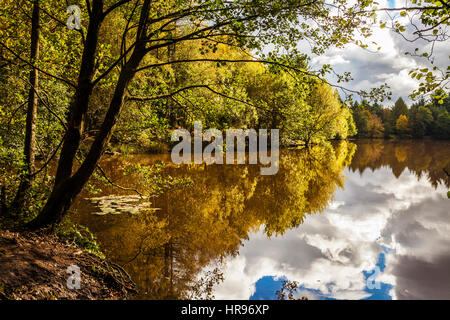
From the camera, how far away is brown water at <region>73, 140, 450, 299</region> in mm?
5457

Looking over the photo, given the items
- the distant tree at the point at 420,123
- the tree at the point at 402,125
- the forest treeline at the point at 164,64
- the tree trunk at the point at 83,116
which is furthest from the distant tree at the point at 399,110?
the tree trunk at the point at 83,116

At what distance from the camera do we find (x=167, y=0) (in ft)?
16.5

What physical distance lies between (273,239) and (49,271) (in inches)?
221

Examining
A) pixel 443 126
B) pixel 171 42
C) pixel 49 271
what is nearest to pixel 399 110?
pixel 443 126

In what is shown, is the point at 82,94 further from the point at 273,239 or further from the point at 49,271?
the point at 273,239

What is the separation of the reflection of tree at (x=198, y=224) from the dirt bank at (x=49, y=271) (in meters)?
0.62

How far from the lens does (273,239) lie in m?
7.76

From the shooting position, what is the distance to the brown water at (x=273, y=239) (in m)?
5.46

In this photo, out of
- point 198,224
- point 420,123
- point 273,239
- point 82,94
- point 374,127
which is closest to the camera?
point 82,94

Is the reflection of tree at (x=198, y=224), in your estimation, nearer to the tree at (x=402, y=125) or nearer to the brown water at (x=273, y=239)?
the brown water at (x=273, y=239)

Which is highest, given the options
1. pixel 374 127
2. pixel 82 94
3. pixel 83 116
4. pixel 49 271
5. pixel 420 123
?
pixel 374 127

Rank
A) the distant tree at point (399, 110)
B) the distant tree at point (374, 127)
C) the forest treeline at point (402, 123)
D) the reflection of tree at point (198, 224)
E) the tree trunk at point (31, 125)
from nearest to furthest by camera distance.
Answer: the tree trunk at point (31, 125)
the reflection of tree at point (198, 224)
the forest treeline at point (402, 123)
the distant tree at point (399, 110)
the distant tree at point (374, 127)
